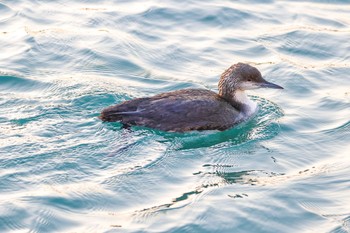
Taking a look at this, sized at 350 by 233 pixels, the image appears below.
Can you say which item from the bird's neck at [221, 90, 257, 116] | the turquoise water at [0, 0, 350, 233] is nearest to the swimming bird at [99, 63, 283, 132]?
the bird's neck at [221, 90, 257, 116]

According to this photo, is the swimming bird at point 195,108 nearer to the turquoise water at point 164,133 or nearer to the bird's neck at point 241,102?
the bird's neck at point 241,102

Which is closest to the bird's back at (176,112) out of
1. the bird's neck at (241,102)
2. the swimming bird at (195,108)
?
the swimming bird at (195,108)

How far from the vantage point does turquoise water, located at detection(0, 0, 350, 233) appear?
28.2 ft

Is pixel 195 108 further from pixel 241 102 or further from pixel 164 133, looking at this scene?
pixel 241 102

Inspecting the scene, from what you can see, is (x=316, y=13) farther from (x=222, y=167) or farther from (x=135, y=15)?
(x=222, y=167)

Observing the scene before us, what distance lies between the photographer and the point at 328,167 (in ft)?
32.2

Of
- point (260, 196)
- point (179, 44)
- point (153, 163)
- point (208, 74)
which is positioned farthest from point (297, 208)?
point (179, 44)

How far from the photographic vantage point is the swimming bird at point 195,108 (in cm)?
1045

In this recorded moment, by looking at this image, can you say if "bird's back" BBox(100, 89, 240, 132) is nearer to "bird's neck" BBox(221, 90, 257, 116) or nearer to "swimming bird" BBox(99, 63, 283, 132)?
"swimming bird" BBox(99, 63, 283, 132)

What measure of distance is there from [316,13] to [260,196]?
6.49 meters

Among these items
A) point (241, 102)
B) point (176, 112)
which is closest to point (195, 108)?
point (176, 112)

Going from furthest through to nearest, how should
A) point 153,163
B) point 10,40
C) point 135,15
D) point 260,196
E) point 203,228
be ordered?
point 135,15 < point 10,40 < point 153,163 < point 260,196 < point 203,228

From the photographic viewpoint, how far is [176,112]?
10.5 m

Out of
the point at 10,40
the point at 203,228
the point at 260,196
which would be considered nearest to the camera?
the point at 203,228
